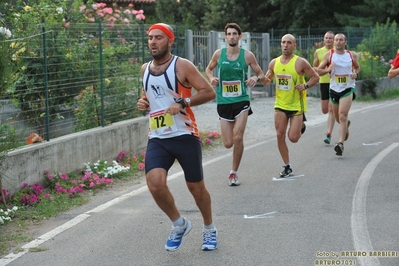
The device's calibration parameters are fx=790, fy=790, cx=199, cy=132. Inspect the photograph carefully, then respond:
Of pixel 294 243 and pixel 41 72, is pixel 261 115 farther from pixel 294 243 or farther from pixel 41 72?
pixel 294 243

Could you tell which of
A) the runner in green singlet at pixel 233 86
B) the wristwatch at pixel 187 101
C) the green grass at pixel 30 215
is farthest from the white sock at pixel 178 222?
the runner in green singlet at pixel 233 86

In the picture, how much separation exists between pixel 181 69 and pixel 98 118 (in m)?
5.73

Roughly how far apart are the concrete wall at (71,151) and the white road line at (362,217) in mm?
3793

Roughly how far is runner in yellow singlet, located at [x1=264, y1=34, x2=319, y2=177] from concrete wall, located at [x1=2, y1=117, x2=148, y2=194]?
263cm

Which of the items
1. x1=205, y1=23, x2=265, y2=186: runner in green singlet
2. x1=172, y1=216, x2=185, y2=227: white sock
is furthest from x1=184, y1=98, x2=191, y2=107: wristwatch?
x1=205, y1=23, x2=265, y2=186: runner in green singlet

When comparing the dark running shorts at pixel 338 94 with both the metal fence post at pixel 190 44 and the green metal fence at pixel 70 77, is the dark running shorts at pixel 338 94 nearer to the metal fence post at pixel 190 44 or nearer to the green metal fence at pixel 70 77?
the green metal fence at pixel 70 77

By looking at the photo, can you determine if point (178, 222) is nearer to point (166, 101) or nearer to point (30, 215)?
point (166, 101)

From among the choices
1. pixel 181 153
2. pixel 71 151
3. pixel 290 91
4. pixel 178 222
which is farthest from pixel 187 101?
pixel 290 91

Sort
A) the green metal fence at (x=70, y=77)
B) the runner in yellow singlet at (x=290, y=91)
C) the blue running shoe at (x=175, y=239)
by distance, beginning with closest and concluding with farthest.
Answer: the blue running shoe at (x=175, y=239) → the green metal fence at (x=70, y=77) → the runner in yellow singlet at (x=290, y=91)

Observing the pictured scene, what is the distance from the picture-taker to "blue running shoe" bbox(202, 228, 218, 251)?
22.9 feet

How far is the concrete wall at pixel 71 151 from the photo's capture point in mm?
9500

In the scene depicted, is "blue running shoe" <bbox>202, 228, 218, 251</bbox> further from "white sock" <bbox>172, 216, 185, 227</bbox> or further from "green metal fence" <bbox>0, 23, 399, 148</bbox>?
"green metal fence" <bbox>0, 23, 399, 148</bbox>

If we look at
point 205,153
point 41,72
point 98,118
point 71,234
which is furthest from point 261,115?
point 71,234

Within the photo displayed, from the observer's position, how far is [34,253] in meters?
7.16
